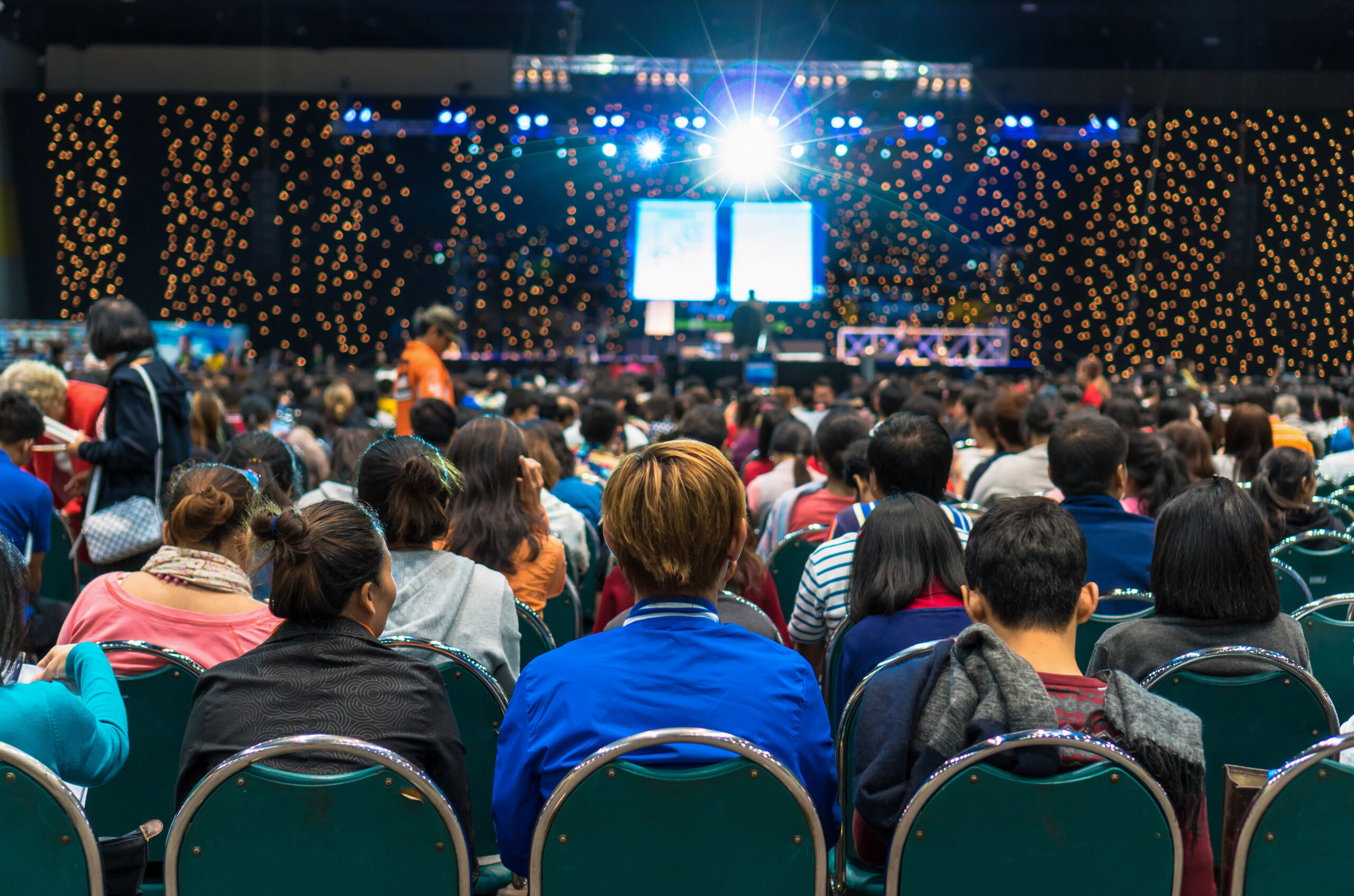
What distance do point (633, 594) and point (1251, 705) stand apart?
4.46ft

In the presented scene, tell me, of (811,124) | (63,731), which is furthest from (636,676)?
(811,124)

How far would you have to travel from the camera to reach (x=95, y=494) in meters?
4.16

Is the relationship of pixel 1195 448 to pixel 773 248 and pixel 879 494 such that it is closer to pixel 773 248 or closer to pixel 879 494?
pixel 879 494

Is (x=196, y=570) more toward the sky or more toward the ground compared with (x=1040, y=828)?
more toward the sky

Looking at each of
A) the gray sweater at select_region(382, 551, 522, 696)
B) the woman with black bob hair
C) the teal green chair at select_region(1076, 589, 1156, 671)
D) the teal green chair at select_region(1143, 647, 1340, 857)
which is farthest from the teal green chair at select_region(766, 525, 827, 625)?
the woman with black bob hair

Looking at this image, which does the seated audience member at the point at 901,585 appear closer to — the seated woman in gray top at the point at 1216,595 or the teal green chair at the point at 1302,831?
the seated woman in gray top at the point at 1216,595

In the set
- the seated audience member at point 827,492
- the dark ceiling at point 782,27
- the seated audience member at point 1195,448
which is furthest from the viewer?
the dark ceiling at point 782,27

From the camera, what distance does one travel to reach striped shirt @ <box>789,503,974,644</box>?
2.81 m

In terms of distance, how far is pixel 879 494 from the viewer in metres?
3.24

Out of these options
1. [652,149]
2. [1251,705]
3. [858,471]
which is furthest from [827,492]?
[652,149]

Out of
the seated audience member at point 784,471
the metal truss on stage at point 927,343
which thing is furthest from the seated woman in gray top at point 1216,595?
the metal truss on stage at point 927,343

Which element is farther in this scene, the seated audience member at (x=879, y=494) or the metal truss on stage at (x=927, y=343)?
the metal truss on stage at (x=927, y=343)

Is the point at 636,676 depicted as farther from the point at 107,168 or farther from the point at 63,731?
the point at 107,168

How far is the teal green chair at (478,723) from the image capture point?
6.35 ft
